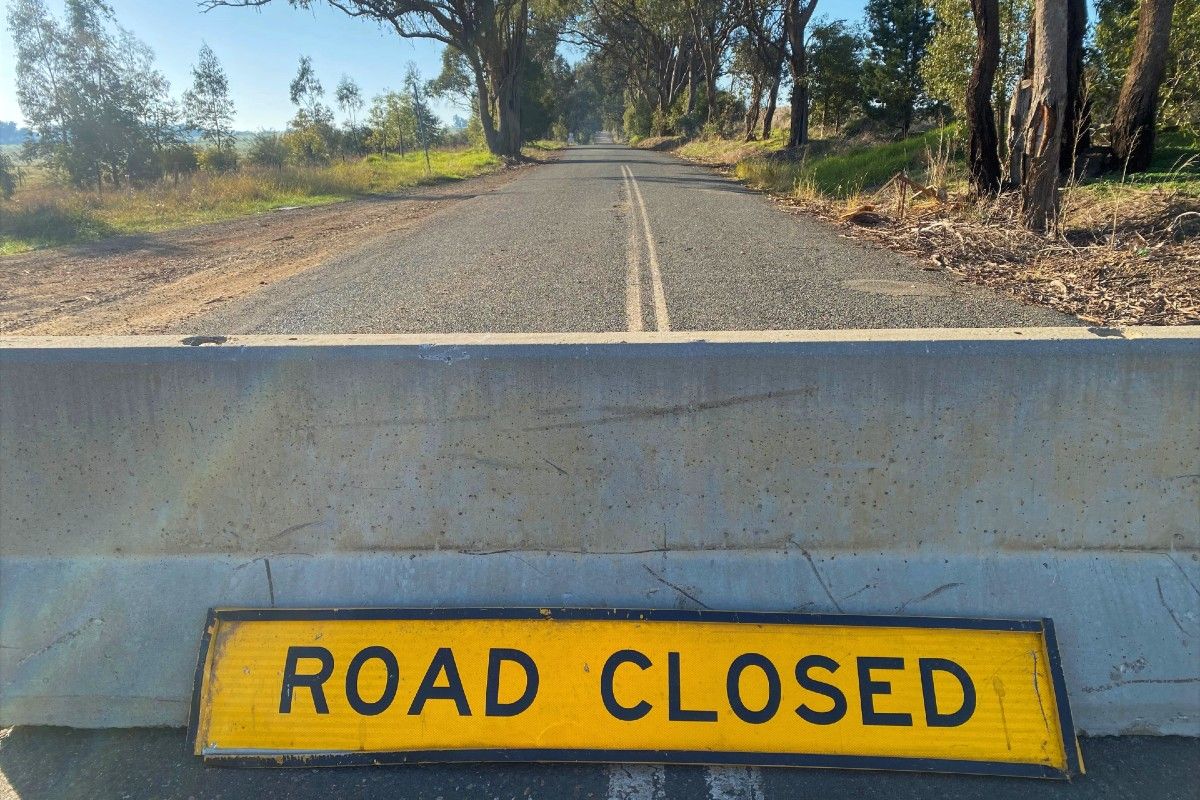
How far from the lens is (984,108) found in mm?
12516

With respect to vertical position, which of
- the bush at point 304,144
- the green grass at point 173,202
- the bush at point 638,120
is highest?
the bush at point 638,120

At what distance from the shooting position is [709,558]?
305cm

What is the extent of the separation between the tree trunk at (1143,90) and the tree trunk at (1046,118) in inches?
141

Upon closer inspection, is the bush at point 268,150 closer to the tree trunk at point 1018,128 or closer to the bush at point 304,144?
the bush at point 304,144

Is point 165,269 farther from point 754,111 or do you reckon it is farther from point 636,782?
point 754,111

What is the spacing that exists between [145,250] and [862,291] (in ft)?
36.0

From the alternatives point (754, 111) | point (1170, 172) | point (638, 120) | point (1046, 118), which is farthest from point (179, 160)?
point (638, 120)

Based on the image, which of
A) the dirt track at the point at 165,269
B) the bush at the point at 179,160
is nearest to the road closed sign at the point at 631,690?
the dirt track at the point at 165,269

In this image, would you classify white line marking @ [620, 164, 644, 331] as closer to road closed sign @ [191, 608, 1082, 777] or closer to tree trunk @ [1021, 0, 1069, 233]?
road closed sign @ [191, 608, 1082, 777]

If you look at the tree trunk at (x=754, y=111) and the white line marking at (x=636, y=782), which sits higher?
the tree trunk at (x=754, y=111)

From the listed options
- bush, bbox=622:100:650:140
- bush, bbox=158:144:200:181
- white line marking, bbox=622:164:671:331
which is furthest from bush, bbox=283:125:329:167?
white line marking, bbox=622:164:671:331

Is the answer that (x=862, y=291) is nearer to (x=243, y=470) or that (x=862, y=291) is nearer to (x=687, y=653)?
(x=687, y=653)

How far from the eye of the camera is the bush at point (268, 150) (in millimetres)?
43969

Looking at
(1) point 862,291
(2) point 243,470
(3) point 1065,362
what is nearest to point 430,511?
(2) point 243,470
